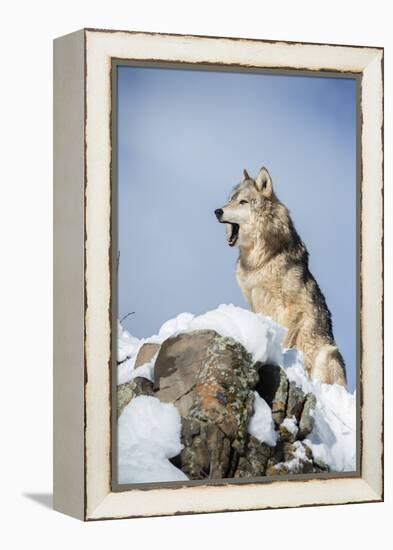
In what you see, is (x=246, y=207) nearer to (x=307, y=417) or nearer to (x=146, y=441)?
(x=307, y=417)

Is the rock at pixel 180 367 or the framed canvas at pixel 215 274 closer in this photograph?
the framed canvas at pixel 215 274

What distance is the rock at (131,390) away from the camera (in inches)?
377

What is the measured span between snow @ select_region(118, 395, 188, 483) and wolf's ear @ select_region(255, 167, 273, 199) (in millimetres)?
1421

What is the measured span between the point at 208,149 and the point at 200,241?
1.75 feet

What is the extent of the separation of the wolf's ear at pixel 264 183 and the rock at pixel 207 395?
2.99ft

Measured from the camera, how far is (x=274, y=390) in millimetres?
10000

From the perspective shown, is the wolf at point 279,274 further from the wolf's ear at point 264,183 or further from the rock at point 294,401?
the rock at point 294,401

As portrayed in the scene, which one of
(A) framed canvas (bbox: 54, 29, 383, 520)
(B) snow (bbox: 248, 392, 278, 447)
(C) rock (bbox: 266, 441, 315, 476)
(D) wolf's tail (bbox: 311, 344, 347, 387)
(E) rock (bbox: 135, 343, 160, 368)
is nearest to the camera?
(A) framed canvas (bbox: 54, 29, 383, 520)

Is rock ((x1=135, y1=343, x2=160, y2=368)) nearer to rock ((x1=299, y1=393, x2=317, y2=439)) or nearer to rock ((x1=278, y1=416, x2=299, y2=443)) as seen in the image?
rock ((x1=278, y1=416, x2=299, y2=443))

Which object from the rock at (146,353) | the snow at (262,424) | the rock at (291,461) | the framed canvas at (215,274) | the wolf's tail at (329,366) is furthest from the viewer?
the wolf's tail at (329,366)

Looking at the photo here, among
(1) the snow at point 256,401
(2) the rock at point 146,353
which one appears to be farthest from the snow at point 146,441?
(2) the rock at point 146,353

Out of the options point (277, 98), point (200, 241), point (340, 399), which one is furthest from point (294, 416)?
point (277, 98)

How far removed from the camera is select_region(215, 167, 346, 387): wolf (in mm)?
10055

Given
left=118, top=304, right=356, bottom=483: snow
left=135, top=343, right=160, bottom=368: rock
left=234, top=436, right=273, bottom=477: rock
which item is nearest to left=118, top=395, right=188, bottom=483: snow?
left=118, top=304, right=356, bottom=483: snow
